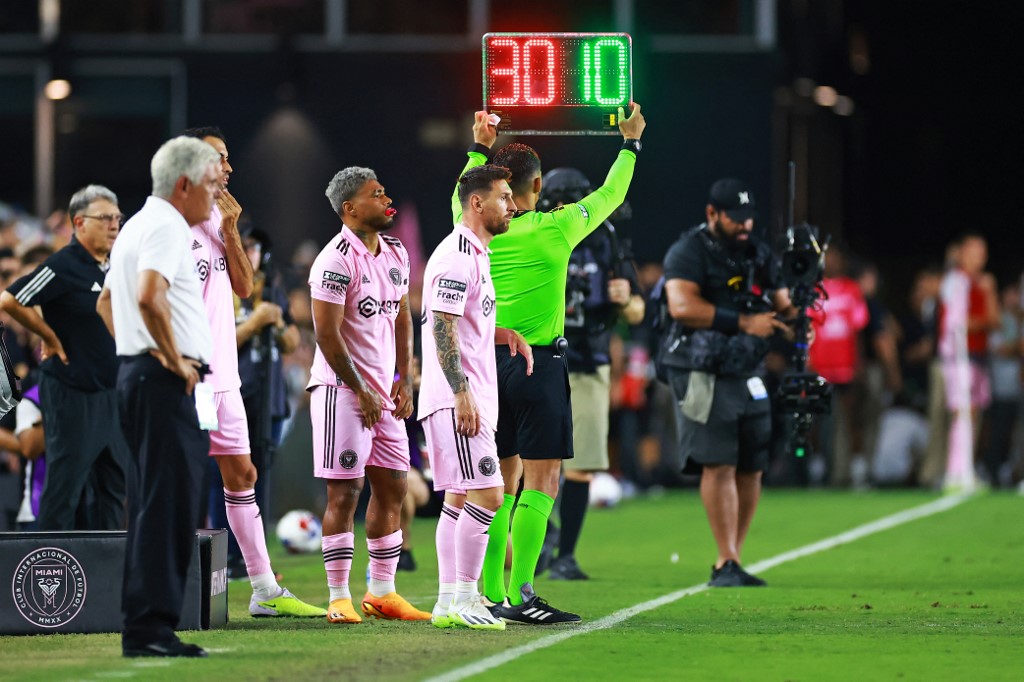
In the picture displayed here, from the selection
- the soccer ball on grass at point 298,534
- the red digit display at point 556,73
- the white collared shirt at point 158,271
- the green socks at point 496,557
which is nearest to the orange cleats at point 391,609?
the green socks at point 496,557

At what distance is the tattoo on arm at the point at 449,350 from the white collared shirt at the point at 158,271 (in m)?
1.21

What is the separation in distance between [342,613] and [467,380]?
1344 millimetres

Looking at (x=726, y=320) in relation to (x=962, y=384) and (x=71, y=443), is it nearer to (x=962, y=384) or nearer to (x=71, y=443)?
(x=71, y=443)

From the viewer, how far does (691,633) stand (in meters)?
8.97

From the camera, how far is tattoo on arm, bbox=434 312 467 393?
874cm

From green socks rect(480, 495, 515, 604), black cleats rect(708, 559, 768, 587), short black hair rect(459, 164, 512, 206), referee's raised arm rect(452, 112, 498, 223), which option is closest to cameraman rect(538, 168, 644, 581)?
black cleats rect(708, 559, 768, 587)

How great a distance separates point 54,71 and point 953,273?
11.6 meters

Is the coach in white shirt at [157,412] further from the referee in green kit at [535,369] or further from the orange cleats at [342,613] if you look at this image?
the referee in green kit at [535,369]

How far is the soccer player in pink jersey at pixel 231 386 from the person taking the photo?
9023 mm

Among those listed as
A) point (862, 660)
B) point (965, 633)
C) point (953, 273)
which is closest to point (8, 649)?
point (862, 660)

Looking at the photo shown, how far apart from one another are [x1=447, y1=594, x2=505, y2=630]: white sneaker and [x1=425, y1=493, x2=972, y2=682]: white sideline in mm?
314

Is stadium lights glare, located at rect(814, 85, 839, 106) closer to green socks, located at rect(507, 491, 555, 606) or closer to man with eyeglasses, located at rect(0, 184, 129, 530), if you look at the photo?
man with eyeglasses, located at rect(0, 184, 129, 530)

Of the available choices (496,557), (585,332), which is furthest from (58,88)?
(496,557)

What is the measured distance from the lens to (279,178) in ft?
82.1
